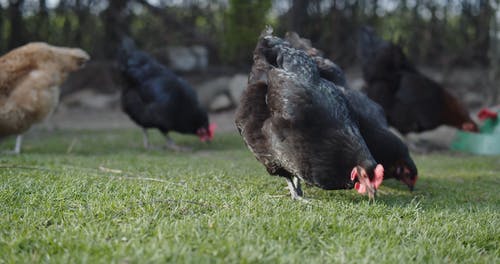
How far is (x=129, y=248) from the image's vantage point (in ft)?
8.23

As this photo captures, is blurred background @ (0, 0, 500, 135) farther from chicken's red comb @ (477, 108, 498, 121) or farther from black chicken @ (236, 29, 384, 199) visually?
black chicken @ (236, 29, 384, 199)

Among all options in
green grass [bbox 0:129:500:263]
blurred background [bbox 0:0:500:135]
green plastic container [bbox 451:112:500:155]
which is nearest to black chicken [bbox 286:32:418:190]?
green grass [bbox 0:129:500:263]

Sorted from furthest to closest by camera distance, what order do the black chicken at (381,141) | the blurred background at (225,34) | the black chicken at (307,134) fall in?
the blurred background at (225,34), the black chicken at (381,141), the black chicken at (307,134)

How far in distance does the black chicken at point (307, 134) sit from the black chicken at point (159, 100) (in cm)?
355

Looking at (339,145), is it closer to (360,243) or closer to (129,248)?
(360,243)

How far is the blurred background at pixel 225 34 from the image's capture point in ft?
39.3

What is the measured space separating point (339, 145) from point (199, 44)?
10046 mm

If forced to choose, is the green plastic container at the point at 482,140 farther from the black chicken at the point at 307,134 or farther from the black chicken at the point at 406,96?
the black chicken at the point at 307,134

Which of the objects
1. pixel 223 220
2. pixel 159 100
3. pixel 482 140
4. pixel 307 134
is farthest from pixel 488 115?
pixel 223 220

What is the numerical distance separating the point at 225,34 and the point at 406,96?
577 centimetres

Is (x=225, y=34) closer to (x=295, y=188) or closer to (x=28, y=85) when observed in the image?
(x=28, y=85)

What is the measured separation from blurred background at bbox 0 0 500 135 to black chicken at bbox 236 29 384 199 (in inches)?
277

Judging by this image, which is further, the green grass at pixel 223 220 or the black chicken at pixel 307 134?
the black chicken at pixel 307 134

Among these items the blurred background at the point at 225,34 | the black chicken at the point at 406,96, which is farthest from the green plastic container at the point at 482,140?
the blurred background at the point at 225,34
